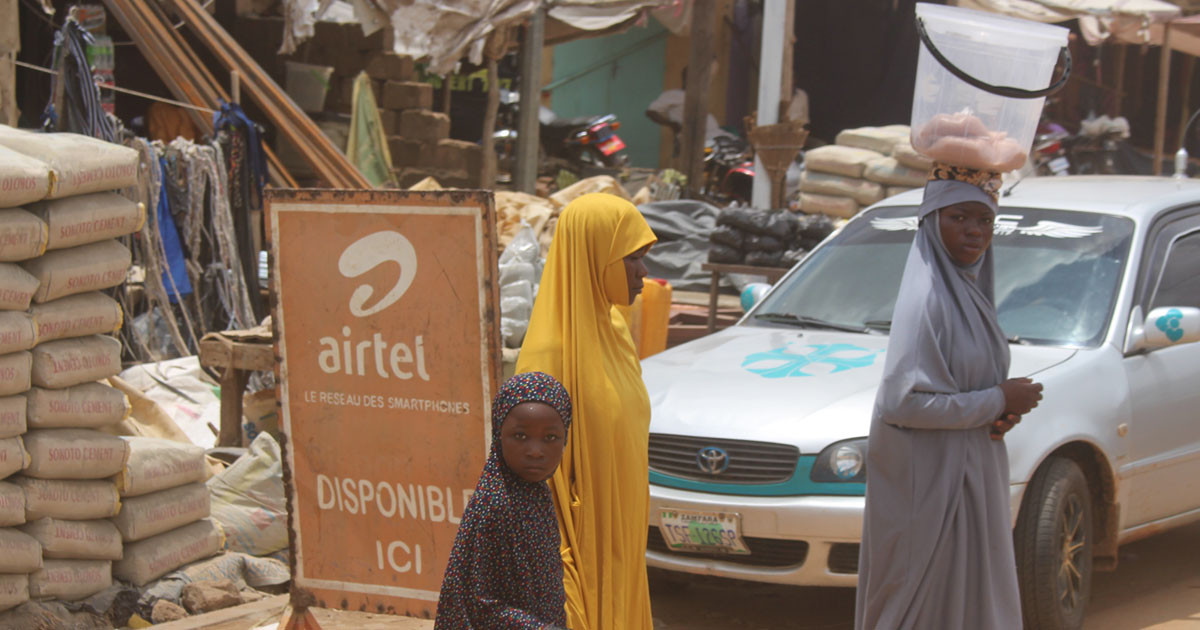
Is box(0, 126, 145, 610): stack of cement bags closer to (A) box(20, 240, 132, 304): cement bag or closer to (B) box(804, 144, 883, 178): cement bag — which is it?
(A) box(20, 240, 132, 304): cement bag

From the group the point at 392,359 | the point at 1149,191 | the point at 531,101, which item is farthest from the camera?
the point at 531,101

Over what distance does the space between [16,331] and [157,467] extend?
81 cm

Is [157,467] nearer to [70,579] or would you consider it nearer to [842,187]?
[70,579]

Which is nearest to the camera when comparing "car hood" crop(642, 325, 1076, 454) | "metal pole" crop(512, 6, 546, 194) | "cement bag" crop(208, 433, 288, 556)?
"car hood" crop(642, 325, 1076, 454)

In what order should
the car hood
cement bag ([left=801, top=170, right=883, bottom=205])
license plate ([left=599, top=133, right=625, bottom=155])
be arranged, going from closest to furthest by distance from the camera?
the car hood, cement bag ([left=801, top=170, right=883, bottom=205]), license plate ([left=599, top=133, right=625, bottom=155])

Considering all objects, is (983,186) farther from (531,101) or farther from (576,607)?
(531,101)

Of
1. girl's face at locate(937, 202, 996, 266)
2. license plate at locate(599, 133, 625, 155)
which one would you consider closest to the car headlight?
girl's face at locate(937, 202, 996, 266)

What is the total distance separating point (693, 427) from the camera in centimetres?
477

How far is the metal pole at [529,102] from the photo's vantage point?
1239 cm

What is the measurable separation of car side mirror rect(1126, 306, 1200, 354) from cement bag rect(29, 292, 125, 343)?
412 centimetres

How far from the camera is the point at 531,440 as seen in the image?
98.6 inches

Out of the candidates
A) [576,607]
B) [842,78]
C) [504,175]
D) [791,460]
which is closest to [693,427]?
[791,460]

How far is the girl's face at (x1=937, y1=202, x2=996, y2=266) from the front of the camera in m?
3.33

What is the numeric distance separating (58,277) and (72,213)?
0.25 m
